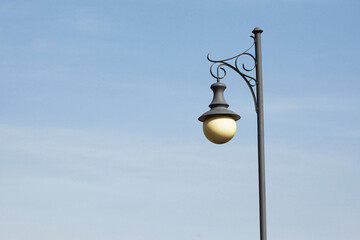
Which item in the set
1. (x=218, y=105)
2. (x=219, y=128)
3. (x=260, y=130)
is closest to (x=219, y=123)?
(x=219, y=128)

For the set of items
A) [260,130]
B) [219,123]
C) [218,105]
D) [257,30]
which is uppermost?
[257,30]

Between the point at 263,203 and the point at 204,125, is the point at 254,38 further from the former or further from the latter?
the point at 263,203

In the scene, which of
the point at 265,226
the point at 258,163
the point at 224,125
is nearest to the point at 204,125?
the point at 224,125

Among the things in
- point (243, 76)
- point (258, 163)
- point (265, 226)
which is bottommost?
point (265, 226)

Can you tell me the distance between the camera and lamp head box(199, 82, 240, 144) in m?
12.2

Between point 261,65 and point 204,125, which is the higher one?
point 261,65

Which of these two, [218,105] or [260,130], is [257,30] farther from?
[260,130]

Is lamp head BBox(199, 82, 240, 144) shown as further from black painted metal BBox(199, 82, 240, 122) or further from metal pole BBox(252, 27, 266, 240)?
metal pole BBox(252, 27, 266, 240)

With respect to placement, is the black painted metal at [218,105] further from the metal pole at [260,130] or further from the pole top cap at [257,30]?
the pole top cap at [257,30]

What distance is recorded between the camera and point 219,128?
12195 millimetres

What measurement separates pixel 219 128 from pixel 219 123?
0.35 ft

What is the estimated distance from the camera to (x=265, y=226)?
11.8 metres

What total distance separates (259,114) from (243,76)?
82 centimetres

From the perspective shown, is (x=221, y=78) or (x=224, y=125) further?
(x=221, y=78)
